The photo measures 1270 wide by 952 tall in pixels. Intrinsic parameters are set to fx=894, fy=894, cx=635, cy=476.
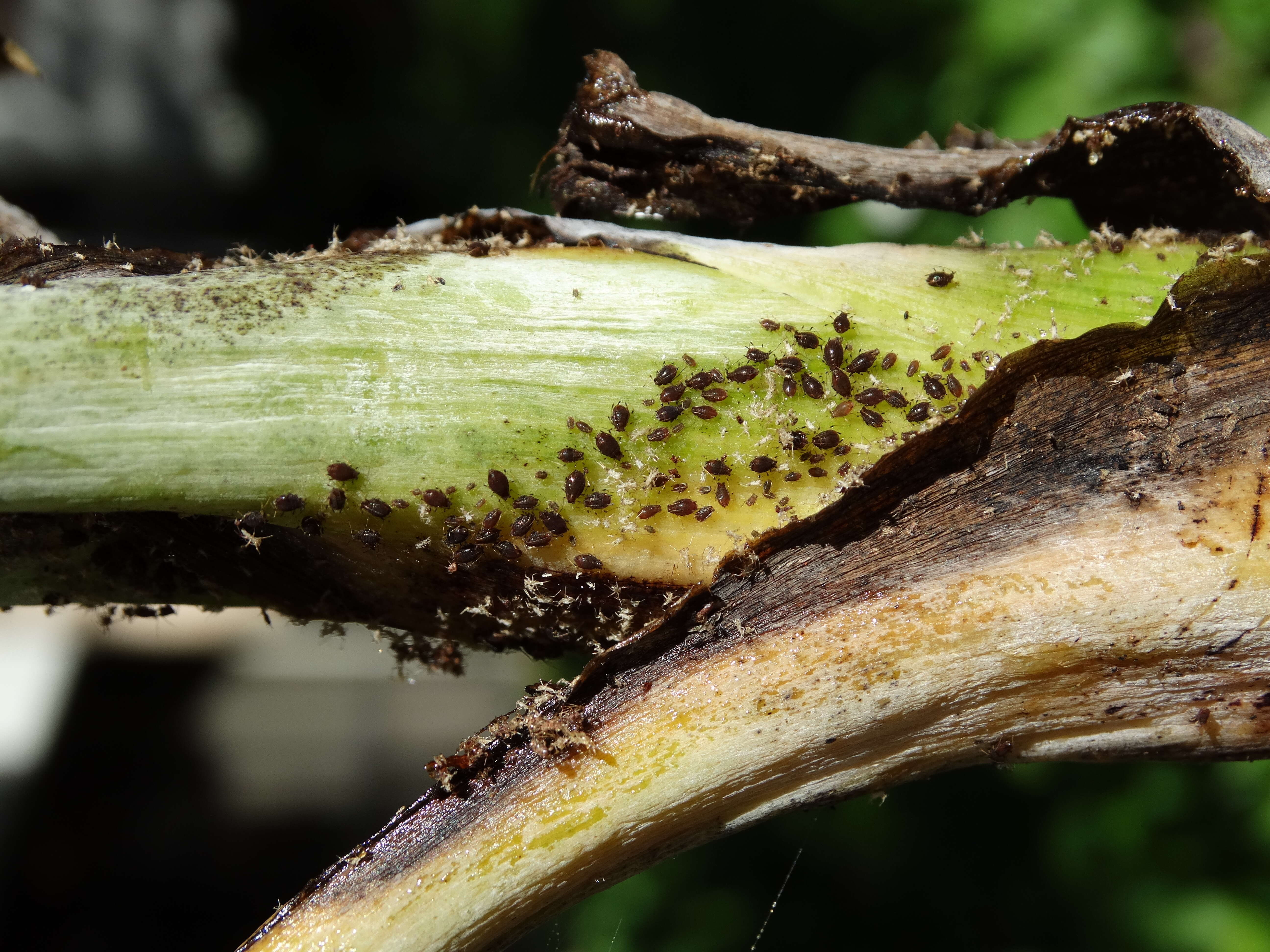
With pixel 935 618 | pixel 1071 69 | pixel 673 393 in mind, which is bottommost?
pixel 935 618

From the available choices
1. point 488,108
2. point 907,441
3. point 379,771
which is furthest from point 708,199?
point 379,771

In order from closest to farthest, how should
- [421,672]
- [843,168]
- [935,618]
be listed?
[935,618] → [843,168] → [421,672]

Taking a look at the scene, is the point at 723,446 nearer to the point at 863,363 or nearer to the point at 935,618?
the point at 863,363

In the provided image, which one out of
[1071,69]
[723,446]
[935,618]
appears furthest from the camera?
[1071,69]

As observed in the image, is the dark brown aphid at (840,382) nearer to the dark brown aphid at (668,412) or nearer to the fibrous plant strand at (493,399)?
the fibrous plant strand at (493,399)

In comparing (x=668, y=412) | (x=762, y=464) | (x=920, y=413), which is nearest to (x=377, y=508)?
(x=668, y=412)

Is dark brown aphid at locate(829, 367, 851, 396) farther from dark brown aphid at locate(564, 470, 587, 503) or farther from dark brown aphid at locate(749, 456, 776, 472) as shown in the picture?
dark brown aphid at locate(564, 470, 587, 503)

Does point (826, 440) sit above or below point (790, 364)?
below
